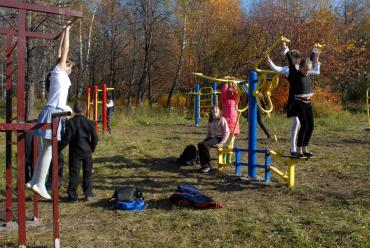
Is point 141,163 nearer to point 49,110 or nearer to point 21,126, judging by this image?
point 49,110

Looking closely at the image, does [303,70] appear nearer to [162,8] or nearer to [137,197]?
[137,197]

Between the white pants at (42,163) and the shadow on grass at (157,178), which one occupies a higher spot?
the white pants at (42,163)

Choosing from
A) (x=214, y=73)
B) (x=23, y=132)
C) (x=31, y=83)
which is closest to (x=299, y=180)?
(x=23, y=132)

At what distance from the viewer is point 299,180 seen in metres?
6.70

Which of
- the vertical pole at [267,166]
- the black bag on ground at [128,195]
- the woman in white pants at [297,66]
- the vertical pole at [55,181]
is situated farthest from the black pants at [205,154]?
the vertical pole at [55,181]

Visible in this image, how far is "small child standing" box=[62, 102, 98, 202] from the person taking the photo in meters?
5.71

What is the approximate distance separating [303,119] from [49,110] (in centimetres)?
329

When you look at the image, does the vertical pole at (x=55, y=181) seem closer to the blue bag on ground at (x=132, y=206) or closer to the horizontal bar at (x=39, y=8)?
the horizontal bar at (x=39, y=8)

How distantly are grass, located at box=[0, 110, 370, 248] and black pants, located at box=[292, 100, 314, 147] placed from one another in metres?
0.54

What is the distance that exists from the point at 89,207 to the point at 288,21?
23.2 metres

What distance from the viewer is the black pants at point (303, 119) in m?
5.72

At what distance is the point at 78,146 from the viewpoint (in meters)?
5.78

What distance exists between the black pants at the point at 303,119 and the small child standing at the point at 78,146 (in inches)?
106

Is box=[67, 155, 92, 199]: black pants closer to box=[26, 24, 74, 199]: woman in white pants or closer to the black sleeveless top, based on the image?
box=[26, 24, 74, 199]: woman in white pants
